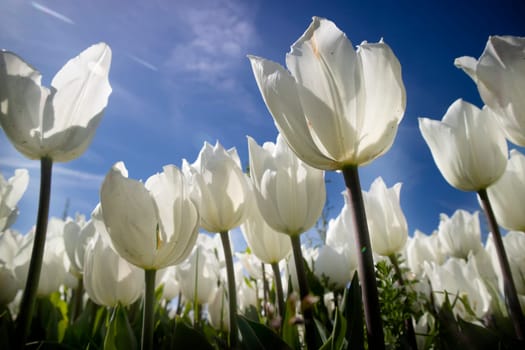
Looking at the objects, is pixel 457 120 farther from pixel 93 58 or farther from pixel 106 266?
pixel 106 266

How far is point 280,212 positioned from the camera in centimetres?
126

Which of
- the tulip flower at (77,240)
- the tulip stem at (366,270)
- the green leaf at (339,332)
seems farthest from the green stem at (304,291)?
the tulip flower at (77,240)

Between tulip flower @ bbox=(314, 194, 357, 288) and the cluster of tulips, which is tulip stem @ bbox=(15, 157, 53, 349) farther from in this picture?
tulip flower @ bbox=(314, 194, 357, 288)

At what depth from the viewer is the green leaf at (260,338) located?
38.0 inches

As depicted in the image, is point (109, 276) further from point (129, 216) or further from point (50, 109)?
point (50, 109)

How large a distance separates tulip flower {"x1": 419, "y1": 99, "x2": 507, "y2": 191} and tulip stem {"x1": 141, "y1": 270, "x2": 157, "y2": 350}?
1295mm

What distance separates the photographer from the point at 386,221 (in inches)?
69.0

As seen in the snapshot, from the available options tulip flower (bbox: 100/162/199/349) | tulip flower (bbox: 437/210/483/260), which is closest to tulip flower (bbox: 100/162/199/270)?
tulip flower (bbox: 100/162/199/349)

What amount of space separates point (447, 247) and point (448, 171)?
157cm

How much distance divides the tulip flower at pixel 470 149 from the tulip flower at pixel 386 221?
0.27 m

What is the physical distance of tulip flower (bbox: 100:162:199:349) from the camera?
1.05m

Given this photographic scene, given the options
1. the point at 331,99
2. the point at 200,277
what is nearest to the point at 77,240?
the point at 200,277

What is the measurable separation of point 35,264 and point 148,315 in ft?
1.15

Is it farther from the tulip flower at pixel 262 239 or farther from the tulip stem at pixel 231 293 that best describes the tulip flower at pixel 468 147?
the tulip stem at pixel 231 293
